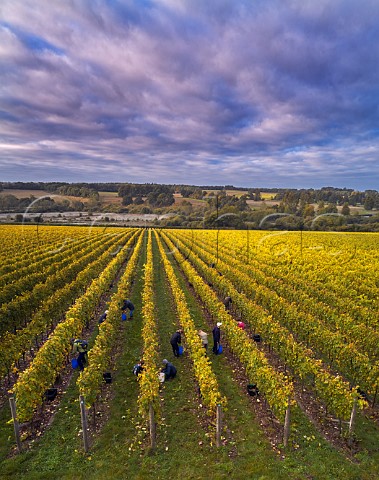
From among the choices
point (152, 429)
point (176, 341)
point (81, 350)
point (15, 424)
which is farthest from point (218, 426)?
point (81, 350)

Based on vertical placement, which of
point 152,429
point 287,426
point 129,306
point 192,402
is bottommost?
point 192,402

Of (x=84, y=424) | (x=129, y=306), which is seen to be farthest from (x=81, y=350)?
(x=129, y=306)

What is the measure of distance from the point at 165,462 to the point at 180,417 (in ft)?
5.44

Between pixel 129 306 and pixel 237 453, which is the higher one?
pixel 129 306

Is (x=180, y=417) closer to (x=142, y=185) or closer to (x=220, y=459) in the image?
(x=220, y=459)

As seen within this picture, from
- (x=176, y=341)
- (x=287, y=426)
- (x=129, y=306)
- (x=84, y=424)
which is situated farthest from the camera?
(x=129, y=306)

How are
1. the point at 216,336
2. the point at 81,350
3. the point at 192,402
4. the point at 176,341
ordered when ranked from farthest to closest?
1. the point at 216,336
2. the point at 176,341
3. the point at 81,350
4. the point at 192,402

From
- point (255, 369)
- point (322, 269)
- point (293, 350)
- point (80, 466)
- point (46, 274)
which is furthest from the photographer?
point (322, 269)

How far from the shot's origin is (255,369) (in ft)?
31.9

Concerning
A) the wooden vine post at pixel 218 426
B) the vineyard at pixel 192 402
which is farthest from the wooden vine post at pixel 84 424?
the wooden vine post at pixel 218 426

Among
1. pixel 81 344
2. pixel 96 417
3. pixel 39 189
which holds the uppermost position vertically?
pixel 39 189

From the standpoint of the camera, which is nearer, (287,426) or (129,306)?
(287,426)

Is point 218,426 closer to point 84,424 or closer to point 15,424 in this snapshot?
point 84,424

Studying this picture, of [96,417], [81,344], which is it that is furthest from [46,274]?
[96,417]
